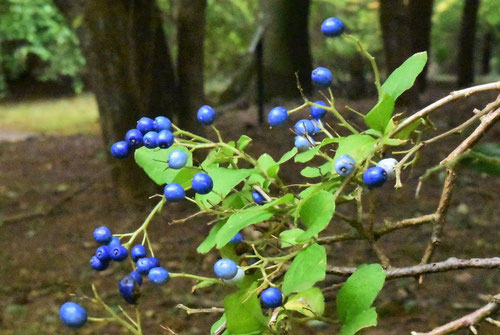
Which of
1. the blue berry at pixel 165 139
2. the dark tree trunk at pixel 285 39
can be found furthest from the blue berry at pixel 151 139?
the dark tree trunk at pixel 285 39

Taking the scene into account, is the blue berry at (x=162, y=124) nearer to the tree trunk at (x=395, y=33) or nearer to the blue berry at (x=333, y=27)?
the blue berry at (x=333, y=27)

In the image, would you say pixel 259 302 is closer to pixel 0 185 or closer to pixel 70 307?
pixel 70 307

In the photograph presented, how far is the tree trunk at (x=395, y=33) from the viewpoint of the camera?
6.93 meters

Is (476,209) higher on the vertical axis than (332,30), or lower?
lower

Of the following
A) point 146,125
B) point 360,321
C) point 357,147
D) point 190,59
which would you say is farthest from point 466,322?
point 190,59

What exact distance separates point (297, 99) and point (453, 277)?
5.33 m

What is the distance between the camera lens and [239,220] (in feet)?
2.26

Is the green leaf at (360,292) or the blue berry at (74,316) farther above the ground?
the green leaf at (360,292)

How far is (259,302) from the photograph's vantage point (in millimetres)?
735

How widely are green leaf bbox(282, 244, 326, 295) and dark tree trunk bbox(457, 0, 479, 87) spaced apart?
9544mm

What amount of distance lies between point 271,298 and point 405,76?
0.30 metres

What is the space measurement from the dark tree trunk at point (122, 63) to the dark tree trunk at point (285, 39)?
4.52 metres

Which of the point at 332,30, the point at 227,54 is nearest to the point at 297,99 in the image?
the point at 227,54

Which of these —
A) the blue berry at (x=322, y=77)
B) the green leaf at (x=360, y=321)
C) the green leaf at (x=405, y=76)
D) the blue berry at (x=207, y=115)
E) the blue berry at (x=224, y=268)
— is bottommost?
the green leaf at (x=360, y=321)
